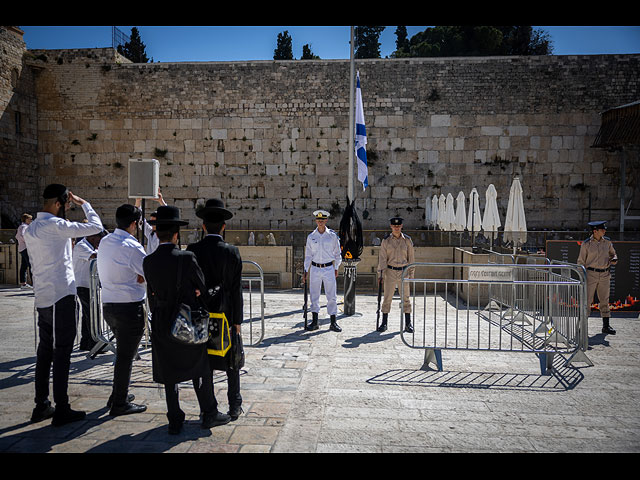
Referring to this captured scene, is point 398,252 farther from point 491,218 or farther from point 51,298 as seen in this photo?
point 51,298

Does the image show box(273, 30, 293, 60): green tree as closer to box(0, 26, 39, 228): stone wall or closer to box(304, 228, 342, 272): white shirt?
box(0, 26, 39, 228): stone wall

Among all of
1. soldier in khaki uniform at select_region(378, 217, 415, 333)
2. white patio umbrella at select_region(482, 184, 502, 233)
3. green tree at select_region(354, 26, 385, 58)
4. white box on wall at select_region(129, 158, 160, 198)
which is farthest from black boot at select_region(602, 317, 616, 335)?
green tree at select_region(354, 26, 385, 58)

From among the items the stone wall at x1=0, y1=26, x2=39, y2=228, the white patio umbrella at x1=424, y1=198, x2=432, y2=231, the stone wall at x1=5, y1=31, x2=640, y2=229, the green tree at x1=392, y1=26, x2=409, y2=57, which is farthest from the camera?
the green tree at x1=392, y1=26, x2=409, y2=57

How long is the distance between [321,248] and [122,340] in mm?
3928

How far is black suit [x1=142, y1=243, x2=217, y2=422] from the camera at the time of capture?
3555 mm

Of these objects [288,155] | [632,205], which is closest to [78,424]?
[288,155]

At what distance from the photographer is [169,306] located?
141 inches

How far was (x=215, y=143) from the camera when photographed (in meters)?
17.5

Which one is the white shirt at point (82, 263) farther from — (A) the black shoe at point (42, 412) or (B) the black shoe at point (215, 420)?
(B) the black shoe at point (215, 420)

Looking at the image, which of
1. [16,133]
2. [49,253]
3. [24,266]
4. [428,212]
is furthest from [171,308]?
[16,133]

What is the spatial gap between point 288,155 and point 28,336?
39.1 ft

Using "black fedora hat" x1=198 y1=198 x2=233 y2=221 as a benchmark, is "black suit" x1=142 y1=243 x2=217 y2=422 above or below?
below

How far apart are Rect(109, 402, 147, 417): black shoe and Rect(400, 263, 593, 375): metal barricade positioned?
2945 mm
